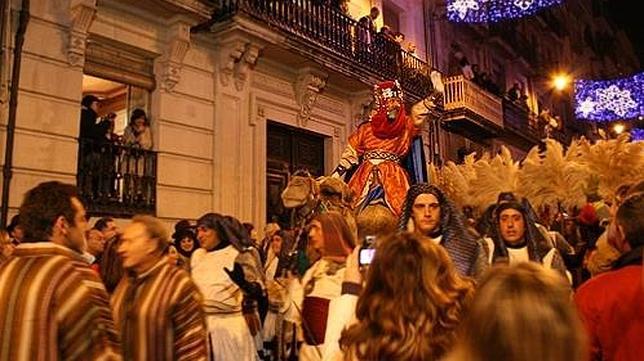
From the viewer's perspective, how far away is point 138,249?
3850mm

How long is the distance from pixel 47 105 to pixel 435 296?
313 inches

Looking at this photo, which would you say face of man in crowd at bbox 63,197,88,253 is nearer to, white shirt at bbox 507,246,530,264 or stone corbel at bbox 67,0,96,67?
white shirt at bbox 507,246,530,264

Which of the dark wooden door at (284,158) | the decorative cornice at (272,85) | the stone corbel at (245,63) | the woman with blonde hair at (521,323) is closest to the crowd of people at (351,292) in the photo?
the woman with blonde hair at (521,323)

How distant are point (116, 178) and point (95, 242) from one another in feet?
9.77

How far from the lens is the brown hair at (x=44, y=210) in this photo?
10.2ft

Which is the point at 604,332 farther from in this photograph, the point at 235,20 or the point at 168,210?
the point at 235,20

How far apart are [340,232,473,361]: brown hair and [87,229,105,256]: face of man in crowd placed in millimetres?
5074

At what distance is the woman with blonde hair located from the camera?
58.4 inches

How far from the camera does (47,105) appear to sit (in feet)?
29.2

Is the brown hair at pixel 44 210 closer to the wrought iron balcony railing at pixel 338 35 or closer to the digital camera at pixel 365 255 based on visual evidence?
the digital camera at pixel 365 255

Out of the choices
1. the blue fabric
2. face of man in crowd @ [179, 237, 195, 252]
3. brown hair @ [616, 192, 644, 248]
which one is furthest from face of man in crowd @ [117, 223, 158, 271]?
the blue fabric

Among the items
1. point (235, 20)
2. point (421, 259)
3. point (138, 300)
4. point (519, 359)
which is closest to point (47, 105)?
point (235, 20)

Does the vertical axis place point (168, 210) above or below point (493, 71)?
below

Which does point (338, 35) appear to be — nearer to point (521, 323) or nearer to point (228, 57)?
point (228, 57)
